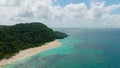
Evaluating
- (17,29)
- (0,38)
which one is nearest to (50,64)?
(0,38)

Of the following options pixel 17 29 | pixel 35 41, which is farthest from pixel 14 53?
pixel 17 29

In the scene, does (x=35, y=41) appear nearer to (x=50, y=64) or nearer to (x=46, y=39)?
(x=46, y=39)

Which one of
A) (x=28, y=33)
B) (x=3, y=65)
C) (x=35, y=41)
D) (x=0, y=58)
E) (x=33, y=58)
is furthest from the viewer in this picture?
(x=28, y=33)

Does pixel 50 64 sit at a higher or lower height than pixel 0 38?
lower

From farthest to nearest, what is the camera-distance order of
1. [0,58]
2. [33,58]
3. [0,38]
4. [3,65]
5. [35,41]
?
[35,41] → [0,38] → [33,58] → [0,58] → [3,65]

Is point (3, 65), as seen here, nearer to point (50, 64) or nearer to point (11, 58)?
point (11, 58)

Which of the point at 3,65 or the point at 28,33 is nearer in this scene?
the point at 3,65
